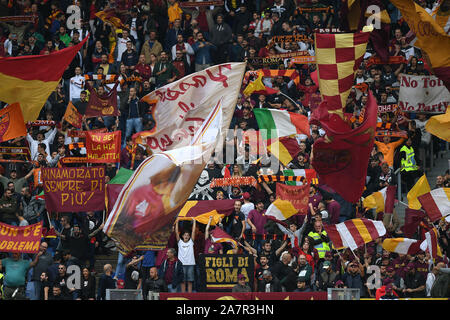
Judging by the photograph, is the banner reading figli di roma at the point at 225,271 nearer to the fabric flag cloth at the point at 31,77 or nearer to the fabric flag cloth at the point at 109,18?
the fabric flag cloth at the point at 31,77

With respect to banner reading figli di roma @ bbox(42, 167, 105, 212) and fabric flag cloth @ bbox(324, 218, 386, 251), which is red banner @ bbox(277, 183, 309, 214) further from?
banner reading figli di roma @ bbox(42, 167, 105, 212)

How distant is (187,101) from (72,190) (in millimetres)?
3160

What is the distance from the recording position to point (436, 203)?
16.3 metres

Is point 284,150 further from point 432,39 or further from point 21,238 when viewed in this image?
point 21,238

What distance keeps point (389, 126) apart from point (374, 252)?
4175mm

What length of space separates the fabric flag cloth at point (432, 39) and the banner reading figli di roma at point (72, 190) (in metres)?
6.20

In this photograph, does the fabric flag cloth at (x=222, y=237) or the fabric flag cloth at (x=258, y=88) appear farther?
the fabric flag cloth at (x=258, y=88)

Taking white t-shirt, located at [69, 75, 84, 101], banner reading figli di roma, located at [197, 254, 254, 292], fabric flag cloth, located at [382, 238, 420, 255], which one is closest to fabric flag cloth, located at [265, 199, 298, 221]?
fabric flag cloth, located at [382, 238, 420, 255]

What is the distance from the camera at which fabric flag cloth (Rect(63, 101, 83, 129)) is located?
2097 centimetres

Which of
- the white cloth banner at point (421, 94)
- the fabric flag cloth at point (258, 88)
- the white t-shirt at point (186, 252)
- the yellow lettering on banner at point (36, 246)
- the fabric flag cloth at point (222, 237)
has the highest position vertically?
the white cloth banner at point (421, 94)

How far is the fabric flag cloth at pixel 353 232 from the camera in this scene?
52.9ft

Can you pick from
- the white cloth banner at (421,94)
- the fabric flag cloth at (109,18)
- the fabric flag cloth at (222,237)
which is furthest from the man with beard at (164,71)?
the fabric flag cloth at (222,237)

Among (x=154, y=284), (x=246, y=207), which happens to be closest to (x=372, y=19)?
(x=246, y=207)
